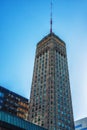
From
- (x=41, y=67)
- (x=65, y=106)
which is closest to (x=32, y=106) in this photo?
(x=65, y=106)

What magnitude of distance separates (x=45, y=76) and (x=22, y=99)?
35961mm

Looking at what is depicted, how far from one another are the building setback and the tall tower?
2244cm

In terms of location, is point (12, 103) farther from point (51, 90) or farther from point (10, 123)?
point (10, 123)

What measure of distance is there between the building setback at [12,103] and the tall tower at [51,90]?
22438mm

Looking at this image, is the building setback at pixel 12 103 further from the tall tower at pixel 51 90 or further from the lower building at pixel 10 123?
the lower building at pixel 10 123

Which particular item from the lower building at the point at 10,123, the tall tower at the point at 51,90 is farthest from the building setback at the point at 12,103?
the lower building at the point at 10,123

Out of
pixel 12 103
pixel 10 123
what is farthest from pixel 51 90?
pixel 10 123

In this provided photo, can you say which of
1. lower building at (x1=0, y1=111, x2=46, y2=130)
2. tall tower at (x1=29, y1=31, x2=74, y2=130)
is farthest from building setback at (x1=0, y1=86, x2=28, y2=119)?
lower building at (x1=0, y1=111, x2=46, y2=130)

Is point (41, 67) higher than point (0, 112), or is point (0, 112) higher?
point (41, 67)

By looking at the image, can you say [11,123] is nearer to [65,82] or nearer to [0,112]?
[0,112]

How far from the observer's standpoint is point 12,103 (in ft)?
543

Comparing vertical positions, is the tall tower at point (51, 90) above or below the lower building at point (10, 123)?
above

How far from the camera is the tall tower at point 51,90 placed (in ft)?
427

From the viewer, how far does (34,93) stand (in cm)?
15112
